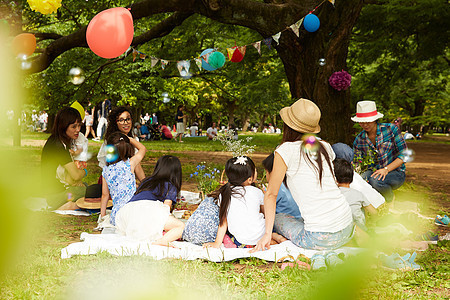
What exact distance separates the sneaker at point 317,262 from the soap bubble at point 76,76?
8099 millimetres

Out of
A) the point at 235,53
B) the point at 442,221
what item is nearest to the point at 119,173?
the point at 442,221

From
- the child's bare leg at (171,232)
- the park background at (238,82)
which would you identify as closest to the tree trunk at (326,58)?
the park background at (238,82)

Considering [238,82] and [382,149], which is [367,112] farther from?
[238,82]

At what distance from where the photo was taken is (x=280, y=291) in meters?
2.91

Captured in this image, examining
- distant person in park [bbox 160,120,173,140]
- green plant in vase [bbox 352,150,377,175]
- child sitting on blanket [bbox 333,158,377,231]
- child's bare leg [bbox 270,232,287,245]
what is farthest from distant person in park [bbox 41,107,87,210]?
distant person in park [bbox 160,120,173,140]

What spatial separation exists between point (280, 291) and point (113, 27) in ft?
10.9

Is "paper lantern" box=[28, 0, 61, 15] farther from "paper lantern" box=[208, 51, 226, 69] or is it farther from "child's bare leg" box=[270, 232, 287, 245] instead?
"paper lantern" box=[208, 51, 226, 69]

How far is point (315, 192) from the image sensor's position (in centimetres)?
358

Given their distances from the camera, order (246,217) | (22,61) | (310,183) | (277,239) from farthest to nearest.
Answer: (277,239) → (22,61) → (246,217) → (310,183)

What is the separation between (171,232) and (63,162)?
229 centimetres

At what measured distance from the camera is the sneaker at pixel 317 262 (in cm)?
328

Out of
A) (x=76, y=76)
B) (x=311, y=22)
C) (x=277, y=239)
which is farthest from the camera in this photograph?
(x=76, y=76)

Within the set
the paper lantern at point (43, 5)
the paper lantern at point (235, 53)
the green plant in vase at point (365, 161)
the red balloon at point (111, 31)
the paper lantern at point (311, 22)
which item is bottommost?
the green plant in vase at point (365, 161)

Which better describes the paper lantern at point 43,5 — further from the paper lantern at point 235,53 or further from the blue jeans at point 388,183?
the paper lantern at point 235,53
